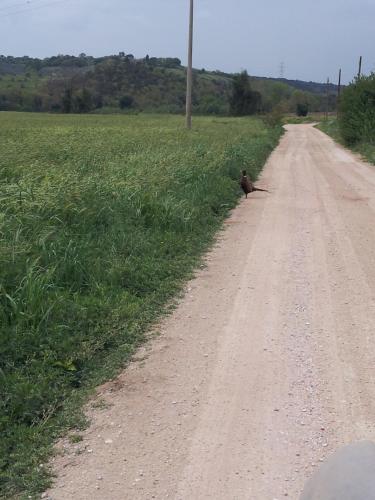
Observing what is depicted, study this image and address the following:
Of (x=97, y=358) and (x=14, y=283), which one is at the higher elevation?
(x=14, y=283)

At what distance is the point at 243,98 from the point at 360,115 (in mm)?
60334

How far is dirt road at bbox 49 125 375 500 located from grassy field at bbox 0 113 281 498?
0.84ft

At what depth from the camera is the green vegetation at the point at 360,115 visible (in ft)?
95.6

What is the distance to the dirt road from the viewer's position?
3254 millimetres

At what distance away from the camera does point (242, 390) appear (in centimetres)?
420

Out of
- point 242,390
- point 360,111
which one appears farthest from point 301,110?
point 242,390

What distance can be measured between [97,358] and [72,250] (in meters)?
1.85

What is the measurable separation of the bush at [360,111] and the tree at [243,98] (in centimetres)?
5637

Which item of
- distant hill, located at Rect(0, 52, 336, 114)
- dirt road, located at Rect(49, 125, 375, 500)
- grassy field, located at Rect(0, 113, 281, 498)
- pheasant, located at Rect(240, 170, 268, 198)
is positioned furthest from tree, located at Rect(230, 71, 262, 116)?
dirt road, located at Rect(49, 125, 375, 500)

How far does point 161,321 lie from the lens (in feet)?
18.4

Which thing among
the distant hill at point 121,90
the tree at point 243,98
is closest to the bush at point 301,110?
the distant hill at point 121,90

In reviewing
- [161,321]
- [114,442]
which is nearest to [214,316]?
[161,321]

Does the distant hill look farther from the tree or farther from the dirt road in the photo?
the dirt road

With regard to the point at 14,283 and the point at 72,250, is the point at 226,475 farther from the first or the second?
the point at 72,250
